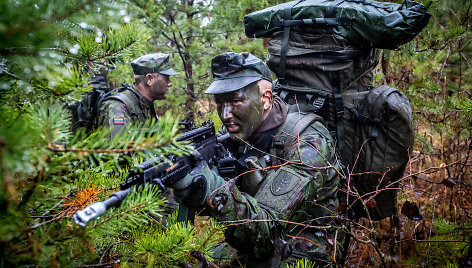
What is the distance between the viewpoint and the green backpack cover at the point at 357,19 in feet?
8.92

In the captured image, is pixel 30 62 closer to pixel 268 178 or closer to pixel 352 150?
pixel 268 178

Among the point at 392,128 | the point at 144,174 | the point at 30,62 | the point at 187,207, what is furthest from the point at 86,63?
the point at 392,128

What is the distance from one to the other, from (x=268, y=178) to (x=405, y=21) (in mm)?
1920

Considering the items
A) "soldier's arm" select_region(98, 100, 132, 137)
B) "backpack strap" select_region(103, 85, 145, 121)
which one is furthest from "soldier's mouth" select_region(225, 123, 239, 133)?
"backpack strap" select_region(103, 85, 145, 121)

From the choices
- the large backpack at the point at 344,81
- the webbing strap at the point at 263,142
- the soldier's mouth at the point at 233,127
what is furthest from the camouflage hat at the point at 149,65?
the webbing strap at the point at 263,142

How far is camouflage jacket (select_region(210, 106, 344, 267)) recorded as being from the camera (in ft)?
7.23

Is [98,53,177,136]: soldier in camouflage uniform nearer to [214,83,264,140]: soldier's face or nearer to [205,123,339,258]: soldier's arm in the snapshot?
[214,83,264,140]: soldier's face

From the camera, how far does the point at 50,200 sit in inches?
52.1

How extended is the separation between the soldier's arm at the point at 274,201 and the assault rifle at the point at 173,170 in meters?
0.32

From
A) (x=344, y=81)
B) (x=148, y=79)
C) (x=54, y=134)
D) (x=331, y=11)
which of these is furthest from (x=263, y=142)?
(x=148, y=79)

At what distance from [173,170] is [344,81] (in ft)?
7.29

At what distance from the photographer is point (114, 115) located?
471 centimetres

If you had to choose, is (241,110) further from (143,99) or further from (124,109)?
(143,99)

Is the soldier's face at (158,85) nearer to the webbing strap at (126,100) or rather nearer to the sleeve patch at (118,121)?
the webbing strap at (126,100)
